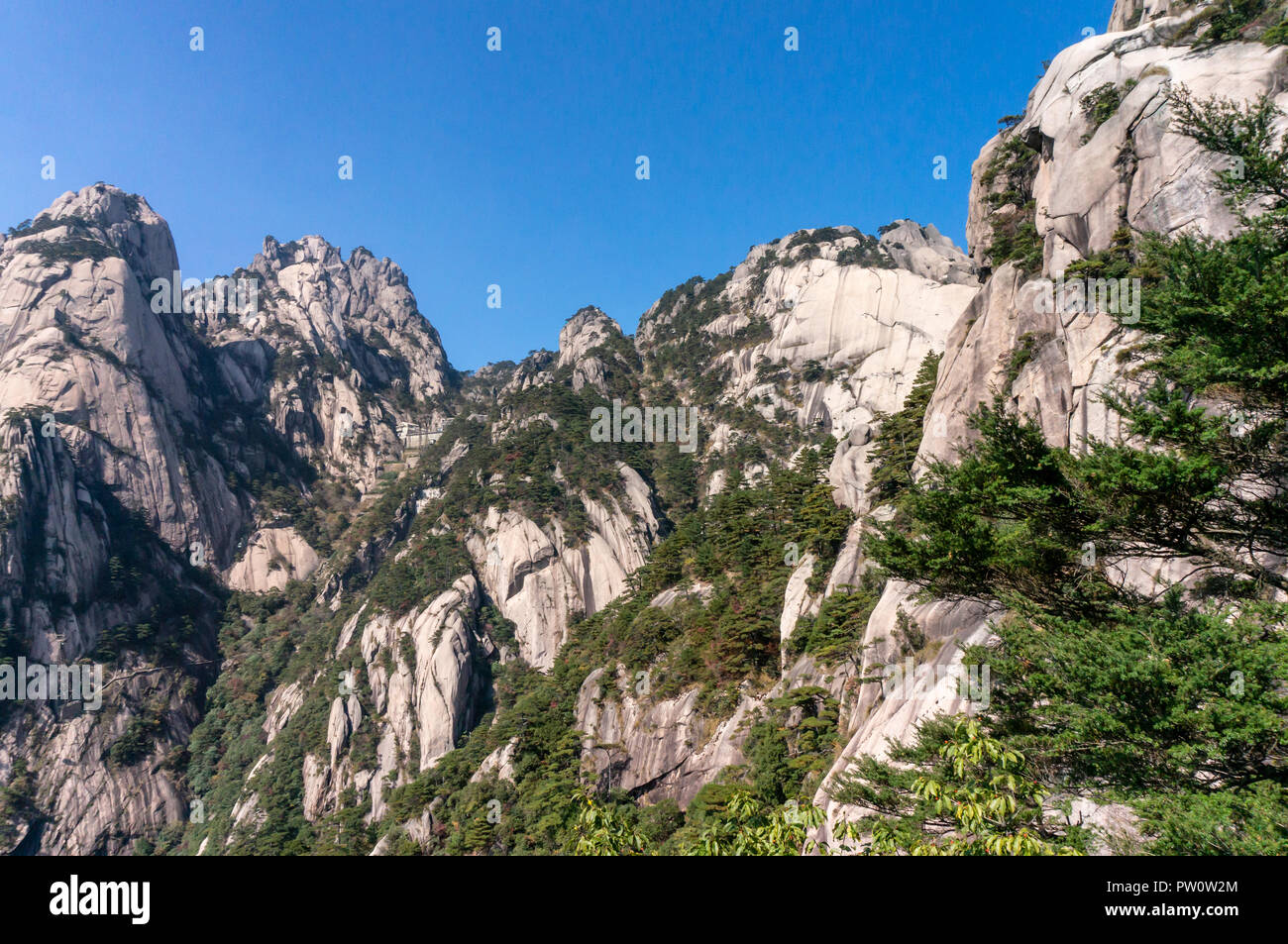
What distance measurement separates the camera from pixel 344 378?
108 meters

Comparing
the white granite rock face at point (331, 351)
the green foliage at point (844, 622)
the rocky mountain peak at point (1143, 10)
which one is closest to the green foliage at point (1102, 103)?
the rocky mountain peak at point (1143, 10)

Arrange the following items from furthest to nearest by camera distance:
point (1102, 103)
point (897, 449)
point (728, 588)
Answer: point (728, 588) → point (897, 449) → point (1102, 103)

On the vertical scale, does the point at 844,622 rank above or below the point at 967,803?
below

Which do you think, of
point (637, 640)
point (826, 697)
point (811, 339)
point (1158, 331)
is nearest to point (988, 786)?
point (1158, 331)

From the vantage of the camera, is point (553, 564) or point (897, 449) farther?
point (553, 564)

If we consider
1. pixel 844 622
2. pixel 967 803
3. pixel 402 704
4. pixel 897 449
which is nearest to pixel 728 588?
pixel 897 449

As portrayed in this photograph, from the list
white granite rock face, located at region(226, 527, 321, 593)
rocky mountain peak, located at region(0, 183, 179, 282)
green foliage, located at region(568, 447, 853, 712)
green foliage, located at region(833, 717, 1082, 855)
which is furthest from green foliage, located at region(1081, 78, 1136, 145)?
rocky mountain peak, located at region(0, 183, 179, 282)

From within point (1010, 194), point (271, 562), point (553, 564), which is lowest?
point (553, 564)

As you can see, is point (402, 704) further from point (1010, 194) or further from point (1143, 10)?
point (1143, 10)

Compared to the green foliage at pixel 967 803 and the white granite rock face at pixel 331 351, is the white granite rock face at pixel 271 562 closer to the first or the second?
the white granite rock face at pixel 331 351

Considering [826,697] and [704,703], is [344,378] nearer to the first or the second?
[704,703]

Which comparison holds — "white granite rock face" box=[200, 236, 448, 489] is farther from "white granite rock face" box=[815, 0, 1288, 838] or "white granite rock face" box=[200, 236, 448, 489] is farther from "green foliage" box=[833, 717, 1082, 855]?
"green foliage" box=[833, 717, 1082, 855]

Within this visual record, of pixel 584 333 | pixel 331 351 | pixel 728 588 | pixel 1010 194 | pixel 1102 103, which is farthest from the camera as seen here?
pixel 331 351

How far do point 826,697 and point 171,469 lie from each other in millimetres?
85146
